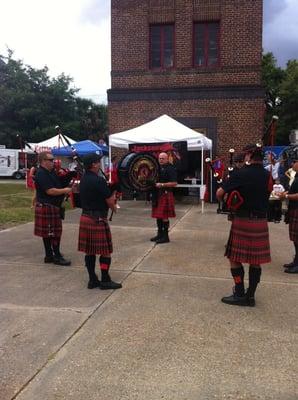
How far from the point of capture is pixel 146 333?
426 cm

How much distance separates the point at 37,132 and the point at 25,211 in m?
26.6

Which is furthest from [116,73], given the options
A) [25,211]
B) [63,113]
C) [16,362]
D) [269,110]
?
[269,110]

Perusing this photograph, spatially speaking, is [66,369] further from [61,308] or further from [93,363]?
[61,308]

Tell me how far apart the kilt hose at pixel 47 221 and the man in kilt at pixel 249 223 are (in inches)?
109

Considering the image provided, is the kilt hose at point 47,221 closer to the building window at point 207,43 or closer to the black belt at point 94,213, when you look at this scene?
the black belt at point 94,213

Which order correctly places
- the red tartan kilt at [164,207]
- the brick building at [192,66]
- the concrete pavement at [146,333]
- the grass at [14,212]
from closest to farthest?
the concrete pavement at [146,333] → the red tartan kilt at [164,207] → the grass at [14,212] → the brick building at [192,66]

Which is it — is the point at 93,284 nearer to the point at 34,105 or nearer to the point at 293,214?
the point at 293,214

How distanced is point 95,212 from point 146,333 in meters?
1.75

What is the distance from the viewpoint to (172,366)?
11.9 ft

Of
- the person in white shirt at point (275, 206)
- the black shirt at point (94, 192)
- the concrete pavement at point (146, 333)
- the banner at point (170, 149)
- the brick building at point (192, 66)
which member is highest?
the brick building at point (192, 66)

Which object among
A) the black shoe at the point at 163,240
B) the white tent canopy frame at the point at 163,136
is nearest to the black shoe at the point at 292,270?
the black shoe at the point at 163,240

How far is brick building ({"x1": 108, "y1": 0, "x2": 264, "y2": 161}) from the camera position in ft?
55.8

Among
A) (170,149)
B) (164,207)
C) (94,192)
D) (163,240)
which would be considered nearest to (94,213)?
(94,192)

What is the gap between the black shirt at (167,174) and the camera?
8469 mm
